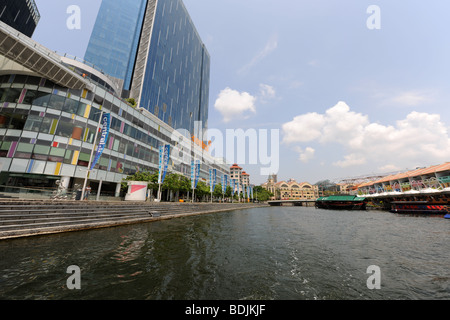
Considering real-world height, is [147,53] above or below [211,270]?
above

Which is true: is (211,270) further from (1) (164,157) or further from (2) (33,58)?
(2) (33,58)

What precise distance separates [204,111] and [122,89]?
72453 mm

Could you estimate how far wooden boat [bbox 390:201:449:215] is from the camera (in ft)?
122

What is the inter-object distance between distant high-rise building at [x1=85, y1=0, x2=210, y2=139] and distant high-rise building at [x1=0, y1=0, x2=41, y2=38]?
2119cm

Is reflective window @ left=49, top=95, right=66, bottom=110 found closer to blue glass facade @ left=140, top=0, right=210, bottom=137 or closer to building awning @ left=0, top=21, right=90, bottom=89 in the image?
building awning @ left=0, top=21, right=90, bottom=89

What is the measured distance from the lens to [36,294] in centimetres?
468

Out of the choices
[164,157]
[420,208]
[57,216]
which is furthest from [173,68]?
[420,208]

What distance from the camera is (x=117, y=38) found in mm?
72250

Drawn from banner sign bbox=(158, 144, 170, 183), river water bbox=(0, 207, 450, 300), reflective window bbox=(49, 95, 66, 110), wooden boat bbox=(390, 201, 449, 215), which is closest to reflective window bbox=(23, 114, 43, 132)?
reflective window bbox=(49, 95, 66, 110)

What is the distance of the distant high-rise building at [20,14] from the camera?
5584cm

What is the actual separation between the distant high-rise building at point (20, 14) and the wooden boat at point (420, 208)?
125077mm

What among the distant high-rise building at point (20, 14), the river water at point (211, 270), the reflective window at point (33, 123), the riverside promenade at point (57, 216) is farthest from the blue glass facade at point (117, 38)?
the river water at point (211, 270)

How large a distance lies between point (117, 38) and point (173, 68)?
23457 millimetres
